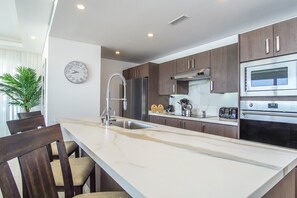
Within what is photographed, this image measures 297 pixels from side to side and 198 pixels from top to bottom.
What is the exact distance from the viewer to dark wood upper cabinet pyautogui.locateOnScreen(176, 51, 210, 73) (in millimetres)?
3427

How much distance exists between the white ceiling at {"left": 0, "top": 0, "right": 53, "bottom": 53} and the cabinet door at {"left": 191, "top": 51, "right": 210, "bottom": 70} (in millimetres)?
2699

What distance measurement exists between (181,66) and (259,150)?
3.10m

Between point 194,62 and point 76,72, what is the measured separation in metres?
2.50

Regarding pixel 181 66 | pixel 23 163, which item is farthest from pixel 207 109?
pixel 23 163

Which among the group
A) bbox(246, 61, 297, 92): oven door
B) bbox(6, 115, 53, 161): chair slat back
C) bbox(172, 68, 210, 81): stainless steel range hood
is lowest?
bbox(6, 115, 53, 161): chair slat back

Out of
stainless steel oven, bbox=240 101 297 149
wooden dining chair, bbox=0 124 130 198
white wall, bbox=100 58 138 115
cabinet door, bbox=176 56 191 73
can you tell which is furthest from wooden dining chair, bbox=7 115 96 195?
white wall, bbox=100 58 138 115

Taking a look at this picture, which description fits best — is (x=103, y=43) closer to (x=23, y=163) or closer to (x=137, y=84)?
(x=137, y=84)

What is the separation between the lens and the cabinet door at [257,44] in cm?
230

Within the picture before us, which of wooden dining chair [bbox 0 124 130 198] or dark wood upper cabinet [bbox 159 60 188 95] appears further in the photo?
dark wood upper cabinet [bbox 159 60 188 95]

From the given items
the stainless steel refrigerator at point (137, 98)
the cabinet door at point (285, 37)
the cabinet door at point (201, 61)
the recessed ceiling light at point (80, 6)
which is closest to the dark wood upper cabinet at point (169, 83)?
the stainless steel refrigerator at point (137, 98)

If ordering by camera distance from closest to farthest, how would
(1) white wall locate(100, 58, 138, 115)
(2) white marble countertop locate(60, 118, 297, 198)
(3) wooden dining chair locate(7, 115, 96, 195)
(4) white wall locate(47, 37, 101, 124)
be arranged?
(2) white marble countertop locate(60, 118, 297, 198)
(3) wooden dining chair locate(7, 115, 96, 195)
(4) white wall locate(47, 37, 101, 124)
(1) white wall locate(100, 58, 138, 115)

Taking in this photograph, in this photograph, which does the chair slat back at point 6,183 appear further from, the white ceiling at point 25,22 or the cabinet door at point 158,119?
the cabinet door at point 158,119

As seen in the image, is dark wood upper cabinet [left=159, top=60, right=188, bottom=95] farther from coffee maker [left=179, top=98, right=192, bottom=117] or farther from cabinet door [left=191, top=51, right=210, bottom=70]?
cabinet door [left=191, top=51, right=210, bottom=70]

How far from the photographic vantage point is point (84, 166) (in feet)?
4.53
